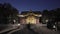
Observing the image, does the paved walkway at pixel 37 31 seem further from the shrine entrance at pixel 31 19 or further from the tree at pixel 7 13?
the tree at pixel 7 13

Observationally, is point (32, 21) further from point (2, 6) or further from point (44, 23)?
point (2, 6)

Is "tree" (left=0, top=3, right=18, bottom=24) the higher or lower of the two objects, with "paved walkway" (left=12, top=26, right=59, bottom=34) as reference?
higher

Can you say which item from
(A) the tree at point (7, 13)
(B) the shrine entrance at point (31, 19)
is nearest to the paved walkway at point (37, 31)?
(B) the shrine entrance at point (31, 19)

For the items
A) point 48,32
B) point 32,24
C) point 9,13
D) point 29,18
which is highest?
point 9,13

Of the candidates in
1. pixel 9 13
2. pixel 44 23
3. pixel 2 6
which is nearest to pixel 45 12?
pixel 44 23

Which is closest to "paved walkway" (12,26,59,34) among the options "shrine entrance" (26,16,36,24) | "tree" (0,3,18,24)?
"shrine entrance" (26,16,36,24)

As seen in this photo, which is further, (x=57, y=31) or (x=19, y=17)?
(x=57, y=31)

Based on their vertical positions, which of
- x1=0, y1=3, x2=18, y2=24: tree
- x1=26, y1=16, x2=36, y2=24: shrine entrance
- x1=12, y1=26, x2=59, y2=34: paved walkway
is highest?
x1=0, y1=3, x2=18, y2=24: tree

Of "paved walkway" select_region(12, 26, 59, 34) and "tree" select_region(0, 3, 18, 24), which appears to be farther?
"paved walkway" select_region(12, 26, 59, 34)

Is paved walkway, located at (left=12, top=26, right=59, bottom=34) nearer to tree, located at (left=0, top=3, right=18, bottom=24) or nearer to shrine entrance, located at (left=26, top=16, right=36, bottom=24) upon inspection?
shrine entrance, located at (left=26, top=16, right=36, bottom=24)

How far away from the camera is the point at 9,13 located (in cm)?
230

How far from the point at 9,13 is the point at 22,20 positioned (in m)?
0.39

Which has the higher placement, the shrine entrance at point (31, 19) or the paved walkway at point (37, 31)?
the shrine entrance at point (31, 19)

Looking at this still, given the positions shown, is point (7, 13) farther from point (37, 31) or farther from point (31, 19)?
point (37, 31)
